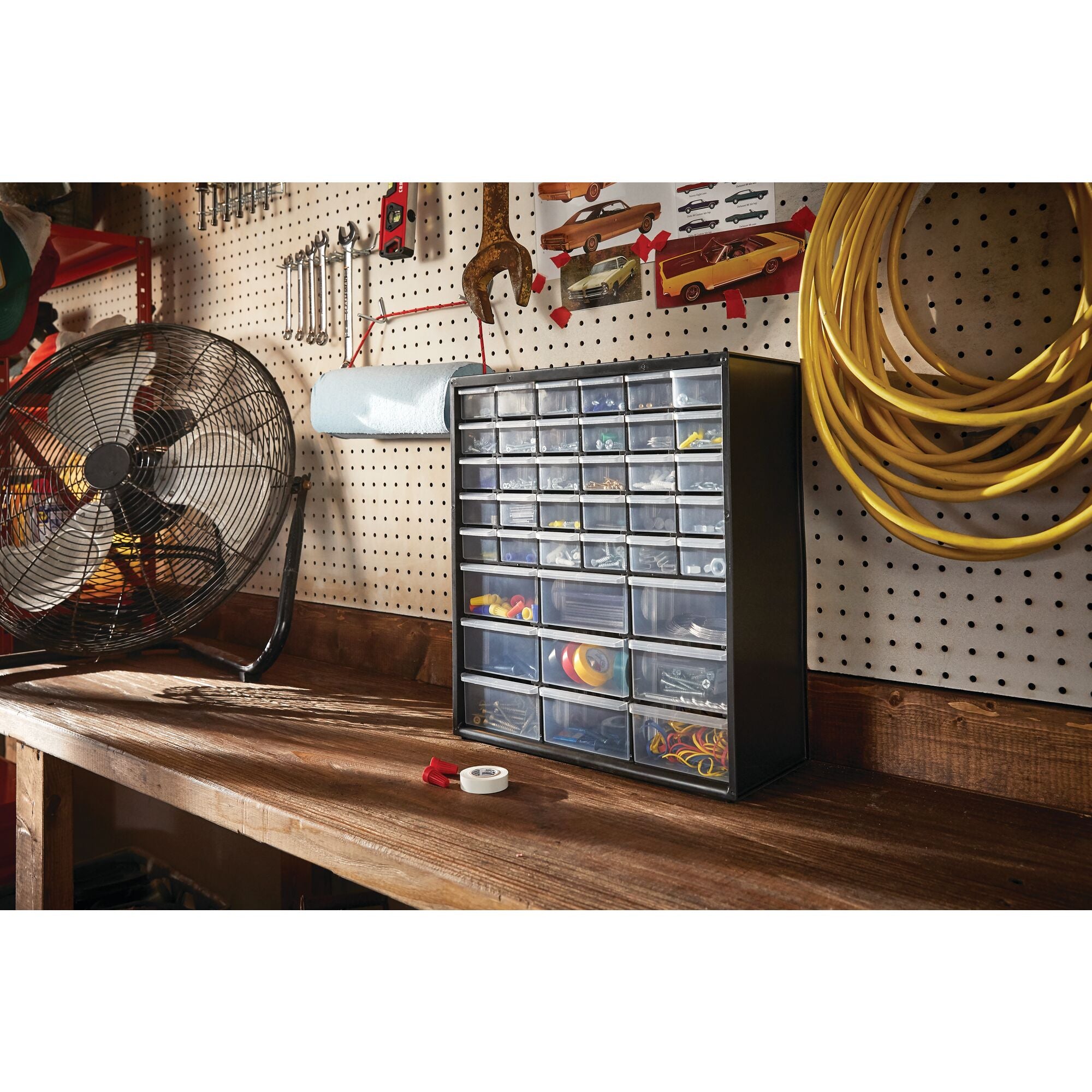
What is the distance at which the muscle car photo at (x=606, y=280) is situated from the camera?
1658 millimetres

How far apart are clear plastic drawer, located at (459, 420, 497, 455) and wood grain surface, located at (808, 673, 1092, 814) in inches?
26.0

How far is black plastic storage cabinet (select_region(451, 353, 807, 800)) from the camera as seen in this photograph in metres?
1.26

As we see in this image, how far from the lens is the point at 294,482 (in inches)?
85.4

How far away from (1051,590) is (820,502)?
1.16 feet

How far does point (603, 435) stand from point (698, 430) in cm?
17

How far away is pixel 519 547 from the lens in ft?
4.90

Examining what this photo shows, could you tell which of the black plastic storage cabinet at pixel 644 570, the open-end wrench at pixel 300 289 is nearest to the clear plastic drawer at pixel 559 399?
the black plastic storage cabinet at pixel 644 570

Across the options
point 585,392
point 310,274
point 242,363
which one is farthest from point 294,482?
point 585,392

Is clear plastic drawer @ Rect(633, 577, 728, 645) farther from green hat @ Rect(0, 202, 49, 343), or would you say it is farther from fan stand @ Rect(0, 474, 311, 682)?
green hat @ Rect(0, 202, 49, 343)

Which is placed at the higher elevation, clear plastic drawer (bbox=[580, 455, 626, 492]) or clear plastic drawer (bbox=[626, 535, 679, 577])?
clear plastic drawer (bbox=[580, 455, 626, 492])

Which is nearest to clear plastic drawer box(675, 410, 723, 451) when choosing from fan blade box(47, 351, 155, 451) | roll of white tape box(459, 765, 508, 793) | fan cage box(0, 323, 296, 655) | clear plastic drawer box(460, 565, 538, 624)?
clear plastic drawer box(460, 565, 538, 624)

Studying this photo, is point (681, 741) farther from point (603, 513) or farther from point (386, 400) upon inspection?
point (386, 400)

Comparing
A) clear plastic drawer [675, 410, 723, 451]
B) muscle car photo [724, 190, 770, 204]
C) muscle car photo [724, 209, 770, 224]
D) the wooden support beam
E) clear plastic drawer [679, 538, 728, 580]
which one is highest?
muscle car photo [724, 190, 770, 204]

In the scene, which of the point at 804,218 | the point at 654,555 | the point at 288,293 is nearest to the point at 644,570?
the point at 654,555
